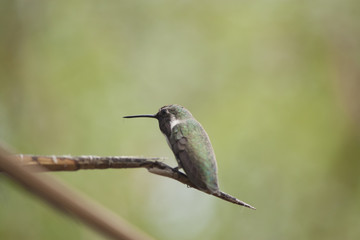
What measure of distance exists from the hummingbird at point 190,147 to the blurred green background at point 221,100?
8.68ft

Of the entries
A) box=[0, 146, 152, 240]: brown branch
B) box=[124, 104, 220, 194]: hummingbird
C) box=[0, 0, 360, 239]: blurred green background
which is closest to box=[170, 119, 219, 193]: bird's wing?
box=[124, 104, 220, 194]: hummingbird

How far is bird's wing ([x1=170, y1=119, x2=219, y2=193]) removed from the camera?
2203 millimetres

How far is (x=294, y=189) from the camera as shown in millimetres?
6355

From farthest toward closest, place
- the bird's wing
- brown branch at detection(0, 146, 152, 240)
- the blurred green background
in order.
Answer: the blurred green background < the bird's wing < brown branch at detection(0, 146, 152, 240)

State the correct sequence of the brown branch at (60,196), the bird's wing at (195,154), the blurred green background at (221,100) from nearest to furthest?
the brown branch at (60,196), the bird's wing at (195,154), the blurred green background at (221,100)

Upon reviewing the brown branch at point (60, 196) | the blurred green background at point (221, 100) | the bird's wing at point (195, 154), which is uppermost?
the blurred green background at point (221, 100)

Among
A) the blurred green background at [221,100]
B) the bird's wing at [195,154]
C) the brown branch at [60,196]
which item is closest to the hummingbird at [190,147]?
the bird's wing at [195,154]

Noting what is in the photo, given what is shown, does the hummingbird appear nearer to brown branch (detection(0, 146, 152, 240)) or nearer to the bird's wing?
the bird's wing

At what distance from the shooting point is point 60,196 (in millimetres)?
386

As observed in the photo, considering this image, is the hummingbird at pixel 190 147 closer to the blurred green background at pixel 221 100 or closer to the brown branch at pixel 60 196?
the brown branch at pixel 60 196

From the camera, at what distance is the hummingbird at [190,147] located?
2.22 meters

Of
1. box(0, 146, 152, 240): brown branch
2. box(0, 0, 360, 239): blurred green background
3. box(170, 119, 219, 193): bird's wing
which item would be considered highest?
box(0, 0, 360, 239): blurred green background

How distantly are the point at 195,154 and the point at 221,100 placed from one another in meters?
3.99

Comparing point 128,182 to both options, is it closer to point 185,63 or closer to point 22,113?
point 22,113
